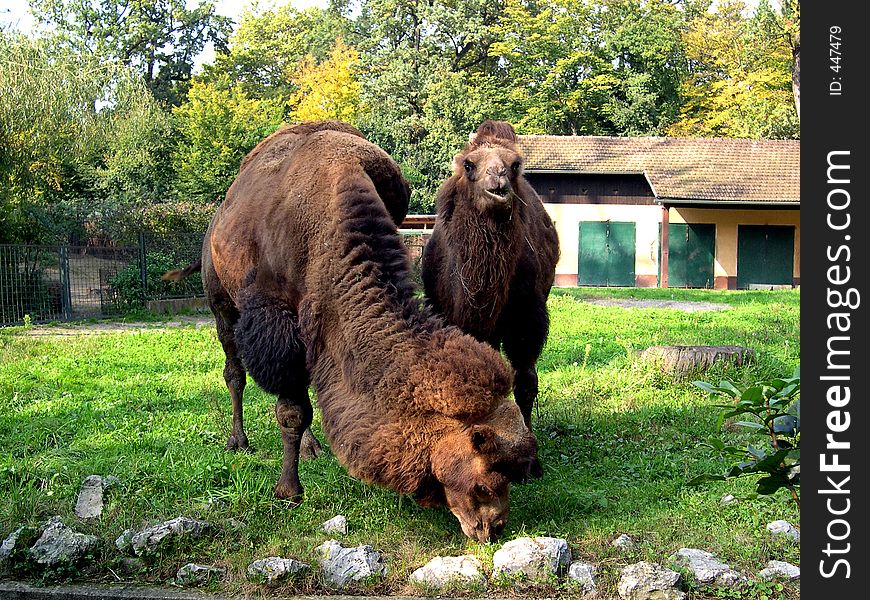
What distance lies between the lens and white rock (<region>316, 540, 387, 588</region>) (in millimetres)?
4496

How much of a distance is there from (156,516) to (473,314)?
2.46 m

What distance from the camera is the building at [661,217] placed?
112ft

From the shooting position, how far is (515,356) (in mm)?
6945

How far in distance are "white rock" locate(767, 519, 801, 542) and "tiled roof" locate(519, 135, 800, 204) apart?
28.5 m

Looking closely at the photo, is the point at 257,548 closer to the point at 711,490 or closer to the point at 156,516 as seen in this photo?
the point at 156,516

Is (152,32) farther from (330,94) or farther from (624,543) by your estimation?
(624,543)

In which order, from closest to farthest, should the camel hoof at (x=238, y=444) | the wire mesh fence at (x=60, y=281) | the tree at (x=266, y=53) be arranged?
the camel hoof at (x=238, y=444) < the wire mesh fence at (x=60, y=281) < the tree at (x=266, y=53)

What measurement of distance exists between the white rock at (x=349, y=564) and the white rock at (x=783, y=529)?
7.29 ft

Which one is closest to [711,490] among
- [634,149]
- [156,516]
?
[156,516]


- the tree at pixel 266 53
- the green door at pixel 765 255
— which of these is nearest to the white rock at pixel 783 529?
the green door at pixel 765 255

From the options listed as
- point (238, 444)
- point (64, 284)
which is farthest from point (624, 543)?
point (64, 284)

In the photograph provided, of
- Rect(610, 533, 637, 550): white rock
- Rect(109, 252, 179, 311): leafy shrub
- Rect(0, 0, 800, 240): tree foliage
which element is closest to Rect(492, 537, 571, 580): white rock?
Rect(610, 533, 637, 550): white rock

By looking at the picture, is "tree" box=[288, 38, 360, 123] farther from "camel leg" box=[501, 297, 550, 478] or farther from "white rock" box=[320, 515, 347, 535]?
"white rock" box=[320, 515, 347, 535]

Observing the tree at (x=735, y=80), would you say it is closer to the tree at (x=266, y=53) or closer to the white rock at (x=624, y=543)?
the tree at (x=266, y=53)
